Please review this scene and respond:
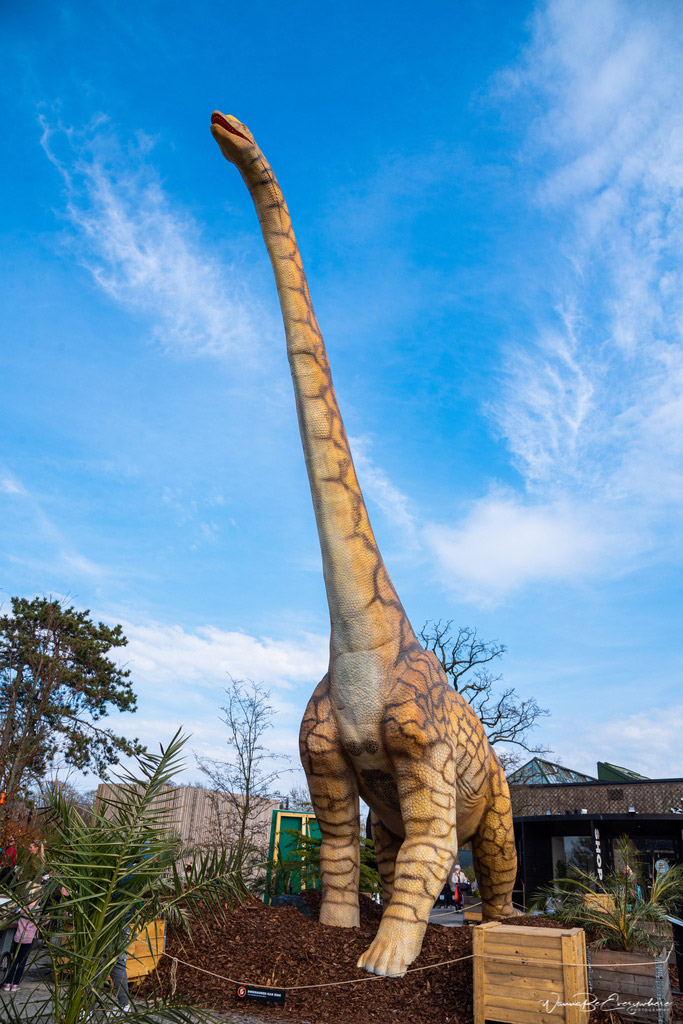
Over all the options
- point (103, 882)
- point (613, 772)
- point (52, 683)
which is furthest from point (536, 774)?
point (103, 882)

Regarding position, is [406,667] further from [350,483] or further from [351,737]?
[350,483]

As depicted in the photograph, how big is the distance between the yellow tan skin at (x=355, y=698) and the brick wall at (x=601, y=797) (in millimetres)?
16116

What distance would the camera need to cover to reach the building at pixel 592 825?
670 inches

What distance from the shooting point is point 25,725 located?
16906 millimetres

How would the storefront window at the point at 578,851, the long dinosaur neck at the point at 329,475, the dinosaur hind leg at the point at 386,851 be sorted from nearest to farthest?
the long dinosaur neck at the point at 329,475 → the dinosaur hind leg at the point at 386,851 → the storefront window at the point at 578,851

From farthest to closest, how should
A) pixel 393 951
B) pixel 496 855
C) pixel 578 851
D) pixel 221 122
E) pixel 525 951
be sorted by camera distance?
pixel 578 851 → pixel 496 855 → pixel 221 122 → pixel 393 951 → pixel 525 951

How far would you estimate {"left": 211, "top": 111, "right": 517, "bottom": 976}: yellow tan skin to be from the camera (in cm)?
576

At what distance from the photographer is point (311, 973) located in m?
5.45

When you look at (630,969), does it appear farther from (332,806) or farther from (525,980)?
(332,806)

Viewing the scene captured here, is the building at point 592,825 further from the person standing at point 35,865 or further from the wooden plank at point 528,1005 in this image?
the person standing at point 35,865

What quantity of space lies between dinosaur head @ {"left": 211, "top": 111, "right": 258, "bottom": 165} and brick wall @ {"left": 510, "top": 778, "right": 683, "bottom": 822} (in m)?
19.3

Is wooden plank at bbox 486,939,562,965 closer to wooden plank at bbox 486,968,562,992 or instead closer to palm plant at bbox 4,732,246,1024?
wooden plank at bbox 486,968,562,992

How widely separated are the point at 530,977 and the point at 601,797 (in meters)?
18.5
